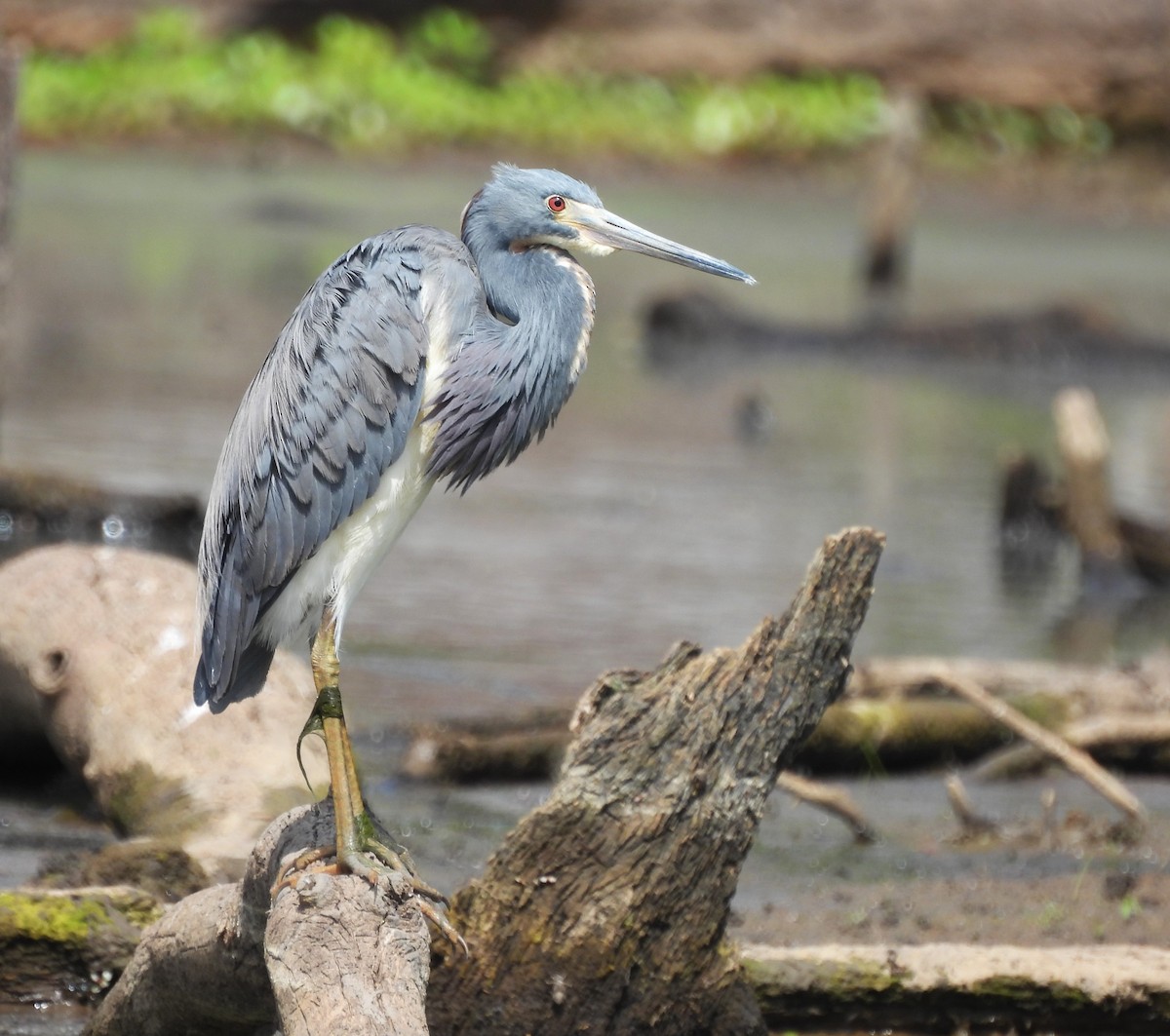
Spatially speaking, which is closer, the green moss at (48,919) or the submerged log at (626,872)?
the submerged log at (626,872)

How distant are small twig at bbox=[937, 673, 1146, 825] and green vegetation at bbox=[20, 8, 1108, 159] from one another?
89.1ft

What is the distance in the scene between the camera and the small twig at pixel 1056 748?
21.7 feet

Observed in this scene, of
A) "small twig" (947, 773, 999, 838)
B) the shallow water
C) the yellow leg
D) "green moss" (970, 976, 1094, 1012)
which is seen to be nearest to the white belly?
the yellow leg

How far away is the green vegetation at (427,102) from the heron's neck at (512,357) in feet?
93.8

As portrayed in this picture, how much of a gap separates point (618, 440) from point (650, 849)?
10901mm

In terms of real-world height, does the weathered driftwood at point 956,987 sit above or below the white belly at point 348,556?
below

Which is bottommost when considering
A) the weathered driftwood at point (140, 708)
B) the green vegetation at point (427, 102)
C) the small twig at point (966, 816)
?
the small twig at point (966, 816)

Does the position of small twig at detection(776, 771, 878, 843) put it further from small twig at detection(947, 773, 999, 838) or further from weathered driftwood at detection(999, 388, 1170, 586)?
weathered driftwood at detection(999, 388, 1170, 586)

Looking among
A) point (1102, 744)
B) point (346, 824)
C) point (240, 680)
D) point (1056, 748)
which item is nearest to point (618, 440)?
point (1102, 744)

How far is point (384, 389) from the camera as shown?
484 centimetres

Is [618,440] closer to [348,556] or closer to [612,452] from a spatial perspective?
[612,452]

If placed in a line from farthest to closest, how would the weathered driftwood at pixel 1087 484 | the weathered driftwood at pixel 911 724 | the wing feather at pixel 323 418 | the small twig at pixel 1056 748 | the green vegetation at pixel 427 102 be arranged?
the green vegetation at pixel 427 102
the weathered driftwood at pixel 1087 484
the weathered driftwood at pixel 911 724
the small twig at pixel 1056 748
the wing feather at pixel 323 418

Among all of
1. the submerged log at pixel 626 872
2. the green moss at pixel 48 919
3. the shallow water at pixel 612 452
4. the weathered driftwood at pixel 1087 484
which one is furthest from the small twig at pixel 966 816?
the weathered driftwood at pixel 1087 484

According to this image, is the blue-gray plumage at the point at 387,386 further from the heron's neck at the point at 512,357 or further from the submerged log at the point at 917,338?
the submerged log at the point at 917,338
